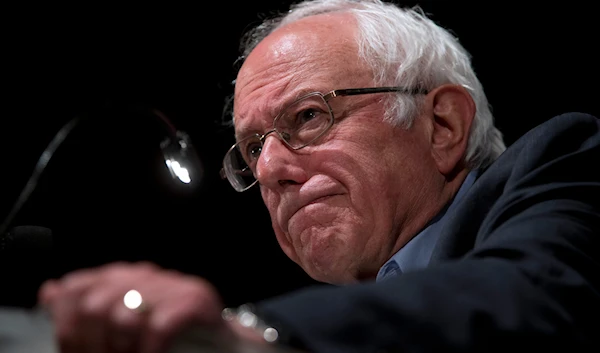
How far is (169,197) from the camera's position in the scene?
10.3 feet

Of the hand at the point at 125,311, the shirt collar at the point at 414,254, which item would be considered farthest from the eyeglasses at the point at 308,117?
the hand at the point at 125,311

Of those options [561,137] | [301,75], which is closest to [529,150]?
[561,137]

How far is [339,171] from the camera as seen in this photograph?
2129mm

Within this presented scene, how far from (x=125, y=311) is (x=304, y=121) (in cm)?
158

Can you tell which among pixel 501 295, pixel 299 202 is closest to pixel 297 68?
pixel 299 202

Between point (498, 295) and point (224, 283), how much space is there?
2459 mm

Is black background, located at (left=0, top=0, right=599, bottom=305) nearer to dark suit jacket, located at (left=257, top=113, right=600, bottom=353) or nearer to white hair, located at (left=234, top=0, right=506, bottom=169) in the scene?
white hair, located at (left=234, top=0, right=506, bottom=169)

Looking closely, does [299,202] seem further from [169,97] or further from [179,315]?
[179,315]

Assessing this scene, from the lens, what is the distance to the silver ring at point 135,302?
72cm

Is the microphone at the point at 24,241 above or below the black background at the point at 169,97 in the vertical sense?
above

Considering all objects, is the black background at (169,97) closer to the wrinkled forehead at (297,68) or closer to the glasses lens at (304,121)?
the wrinkled forehead at (297,68)

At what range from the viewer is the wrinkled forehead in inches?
90.0

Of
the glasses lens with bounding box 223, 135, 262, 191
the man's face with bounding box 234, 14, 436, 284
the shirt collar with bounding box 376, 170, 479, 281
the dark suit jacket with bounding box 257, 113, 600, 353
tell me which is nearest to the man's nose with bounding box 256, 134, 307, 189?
the man's face with bounding box 234, 14, 436, 284

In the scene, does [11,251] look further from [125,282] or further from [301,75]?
[301,75]
